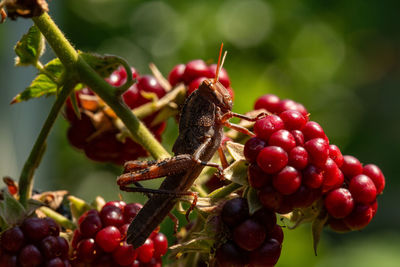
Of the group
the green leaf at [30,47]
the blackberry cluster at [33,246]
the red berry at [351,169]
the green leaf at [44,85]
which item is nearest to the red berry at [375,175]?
the red berry at [351,169]

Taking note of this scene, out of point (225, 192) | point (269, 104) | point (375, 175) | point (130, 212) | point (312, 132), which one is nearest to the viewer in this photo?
point (312, 132)

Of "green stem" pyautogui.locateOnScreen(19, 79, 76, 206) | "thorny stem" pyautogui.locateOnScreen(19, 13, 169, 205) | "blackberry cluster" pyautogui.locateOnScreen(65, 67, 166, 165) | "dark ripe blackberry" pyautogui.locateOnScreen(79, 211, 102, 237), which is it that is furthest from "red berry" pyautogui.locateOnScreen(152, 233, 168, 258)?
"blackberry cluster" pyautogui.locateOnScreen(65, 67, 166, 165)

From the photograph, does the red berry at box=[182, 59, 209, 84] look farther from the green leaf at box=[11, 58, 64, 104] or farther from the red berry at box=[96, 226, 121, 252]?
the red berry at box=[96, 226, 121, 252]

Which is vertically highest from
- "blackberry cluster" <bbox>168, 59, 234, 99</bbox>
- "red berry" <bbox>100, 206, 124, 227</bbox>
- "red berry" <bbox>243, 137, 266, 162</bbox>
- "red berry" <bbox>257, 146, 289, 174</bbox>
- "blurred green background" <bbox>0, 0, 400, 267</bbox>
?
"blurred green background" <bbox>0, 0, 400, 267</bbox>

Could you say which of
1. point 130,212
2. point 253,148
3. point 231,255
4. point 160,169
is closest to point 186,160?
point 160,169

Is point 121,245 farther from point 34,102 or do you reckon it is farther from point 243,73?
point 34,102

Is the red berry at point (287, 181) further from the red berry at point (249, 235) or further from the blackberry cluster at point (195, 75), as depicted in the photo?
the blackberry cluster at point (195, 75)

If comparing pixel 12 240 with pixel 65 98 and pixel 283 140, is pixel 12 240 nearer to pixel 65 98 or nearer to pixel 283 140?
pixel 65 98
